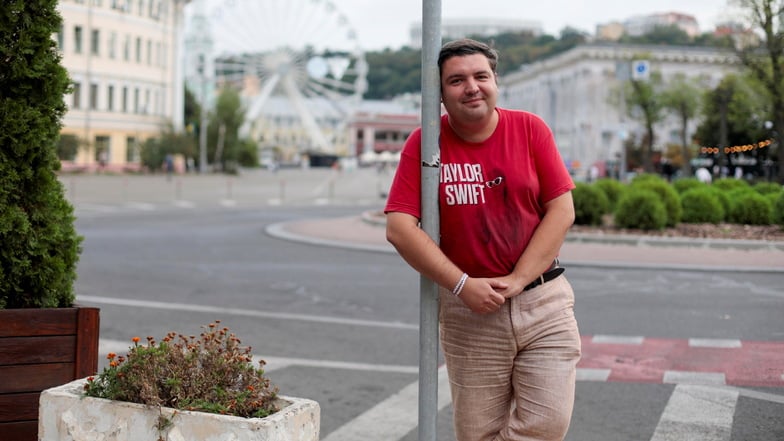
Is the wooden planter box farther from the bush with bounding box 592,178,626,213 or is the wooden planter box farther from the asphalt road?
the bush with bounding box 592,178,626,213

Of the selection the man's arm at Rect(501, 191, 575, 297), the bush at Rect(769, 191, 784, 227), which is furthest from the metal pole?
the bush at Rect(769, 191, 784, 227)

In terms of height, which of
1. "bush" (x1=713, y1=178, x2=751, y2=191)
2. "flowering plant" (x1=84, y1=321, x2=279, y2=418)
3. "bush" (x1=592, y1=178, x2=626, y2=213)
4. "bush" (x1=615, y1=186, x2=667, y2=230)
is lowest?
"flowering plant" (x1=84, y1=321, x2=279, y2=418)

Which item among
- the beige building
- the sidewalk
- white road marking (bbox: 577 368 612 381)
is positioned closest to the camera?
white road marking (bbox: 577 368 612 381)

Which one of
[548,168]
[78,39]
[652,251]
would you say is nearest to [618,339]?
[548,168]

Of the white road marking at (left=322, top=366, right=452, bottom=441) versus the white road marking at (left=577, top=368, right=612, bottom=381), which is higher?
the white road marking at (left=577, top=368, right=612, bottom=381)

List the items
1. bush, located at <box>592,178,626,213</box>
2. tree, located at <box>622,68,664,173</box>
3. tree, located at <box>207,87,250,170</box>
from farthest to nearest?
tree, located at <box>207,87,250,170</box>, tree, located at <box>622,68,664,173</box>, bush, located at <box>592,178,626,213</box>

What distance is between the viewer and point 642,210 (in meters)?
20.6

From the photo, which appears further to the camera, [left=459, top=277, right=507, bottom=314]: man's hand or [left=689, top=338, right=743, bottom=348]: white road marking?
[left=689, top=338, right=743, bottom=348]: white road marking

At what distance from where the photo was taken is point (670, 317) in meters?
11.0

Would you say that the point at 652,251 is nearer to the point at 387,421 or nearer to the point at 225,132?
the point at 387,421

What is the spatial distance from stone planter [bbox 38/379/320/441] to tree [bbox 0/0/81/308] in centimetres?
91

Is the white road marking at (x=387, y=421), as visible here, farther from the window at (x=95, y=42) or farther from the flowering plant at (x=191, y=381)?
the window at (x=95, y=42)

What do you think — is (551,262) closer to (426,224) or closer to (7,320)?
(426,224)

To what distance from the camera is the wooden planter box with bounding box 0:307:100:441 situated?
436 centimetres
